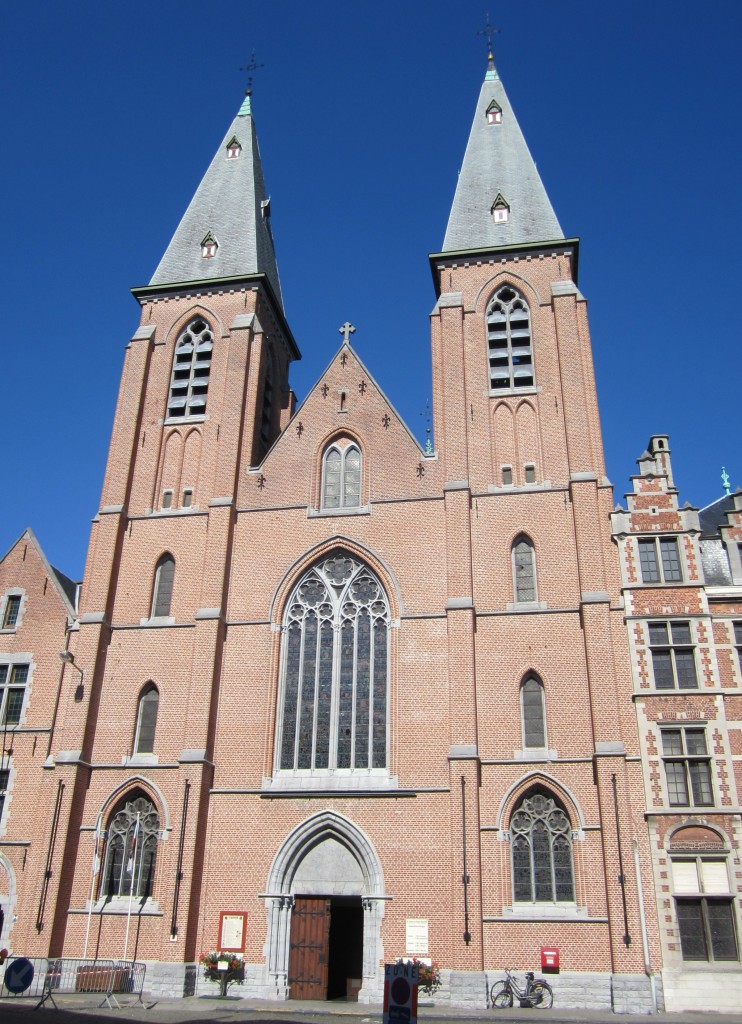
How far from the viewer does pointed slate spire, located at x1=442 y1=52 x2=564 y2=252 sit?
2936 cm

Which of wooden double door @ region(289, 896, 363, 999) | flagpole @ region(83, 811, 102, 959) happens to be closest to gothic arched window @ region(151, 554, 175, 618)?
flagpole @ region(83, 811, 102, 959)

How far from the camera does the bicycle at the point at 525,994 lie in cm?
1870

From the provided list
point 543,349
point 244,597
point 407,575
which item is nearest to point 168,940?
point 244,597

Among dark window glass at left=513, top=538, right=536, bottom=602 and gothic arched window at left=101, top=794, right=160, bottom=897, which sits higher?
dark window glass at left=513, top=538, right=536, bottom=602

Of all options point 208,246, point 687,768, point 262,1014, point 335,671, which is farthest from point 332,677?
point 208,246

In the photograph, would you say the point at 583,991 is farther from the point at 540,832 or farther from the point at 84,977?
the point at 84,977

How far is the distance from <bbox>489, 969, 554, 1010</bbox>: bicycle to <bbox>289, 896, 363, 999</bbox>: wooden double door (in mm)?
3804

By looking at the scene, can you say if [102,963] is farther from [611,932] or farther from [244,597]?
[611,932]

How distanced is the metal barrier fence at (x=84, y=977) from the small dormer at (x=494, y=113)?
3015cm

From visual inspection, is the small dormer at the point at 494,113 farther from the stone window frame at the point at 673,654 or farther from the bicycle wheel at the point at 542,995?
the bicycle wheel at the point at 542,995

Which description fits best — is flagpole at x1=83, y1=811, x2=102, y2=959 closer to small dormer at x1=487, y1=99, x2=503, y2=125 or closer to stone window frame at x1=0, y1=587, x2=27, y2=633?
stone window frame at x1=0, y1=587, x2=27, y2=633

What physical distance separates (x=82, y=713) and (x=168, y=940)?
590 cm

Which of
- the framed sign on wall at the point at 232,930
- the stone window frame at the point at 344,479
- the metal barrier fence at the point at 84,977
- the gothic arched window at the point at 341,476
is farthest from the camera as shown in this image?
the gothic arched window at the point at 341,476

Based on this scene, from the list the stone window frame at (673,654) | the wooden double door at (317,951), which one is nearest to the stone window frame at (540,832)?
the stone window frame at (673,654)
